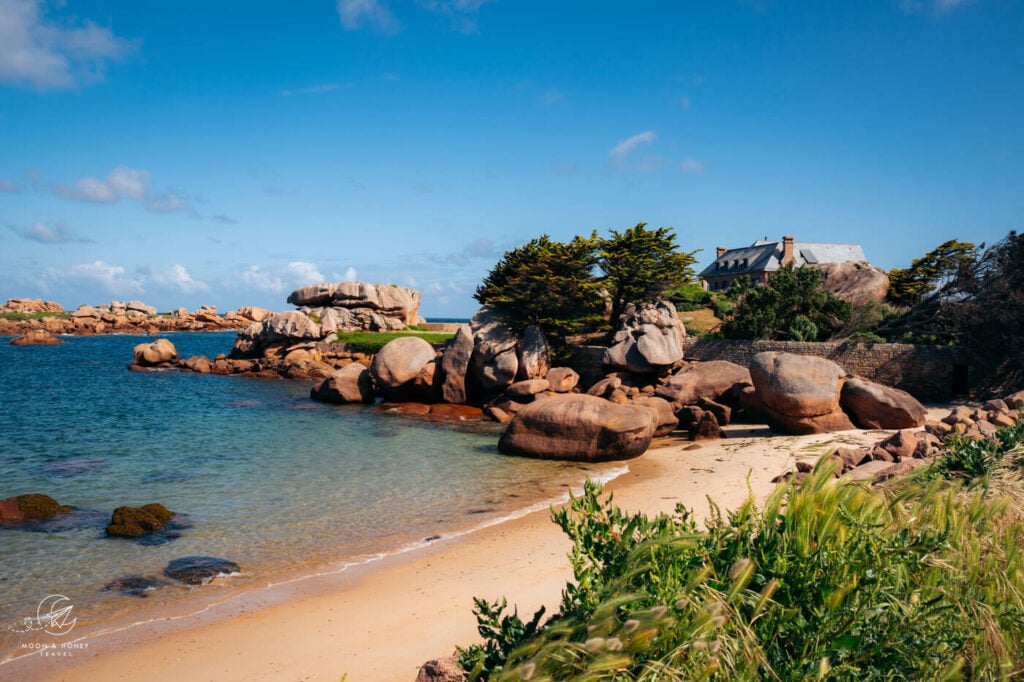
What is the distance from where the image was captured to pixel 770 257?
193 ft

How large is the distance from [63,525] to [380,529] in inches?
257

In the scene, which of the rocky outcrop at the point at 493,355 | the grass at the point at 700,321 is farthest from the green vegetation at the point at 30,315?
the grass at the point at 700,321

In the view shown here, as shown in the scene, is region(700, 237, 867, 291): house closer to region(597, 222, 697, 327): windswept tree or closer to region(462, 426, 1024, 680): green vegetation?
region(597, 222, 697, 327): windswept tree

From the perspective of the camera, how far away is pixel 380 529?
13.1 metres

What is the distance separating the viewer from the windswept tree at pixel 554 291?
33750 millimetres

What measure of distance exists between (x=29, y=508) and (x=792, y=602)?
51.3 ft

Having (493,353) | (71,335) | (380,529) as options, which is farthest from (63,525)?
(71,335)

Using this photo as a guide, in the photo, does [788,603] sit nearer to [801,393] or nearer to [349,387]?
[801,393]

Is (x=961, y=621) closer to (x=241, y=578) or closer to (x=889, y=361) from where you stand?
(x=241, y=578)

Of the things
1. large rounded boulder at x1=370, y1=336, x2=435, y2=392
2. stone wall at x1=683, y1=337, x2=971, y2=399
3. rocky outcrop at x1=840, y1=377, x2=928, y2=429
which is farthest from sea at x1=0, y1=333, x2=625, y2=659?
stone wall at x1=683, y1=337, x2=971, y2=399

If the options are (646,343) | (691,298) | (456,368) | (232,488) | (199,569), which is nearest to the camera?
(199,569)

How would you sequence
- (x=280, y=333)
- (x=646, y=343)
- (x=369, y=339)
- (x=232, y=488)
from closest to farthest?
(x=232, y=488) → (x=646, y=343) → (x=369, y=339) → (x=280, y=333)

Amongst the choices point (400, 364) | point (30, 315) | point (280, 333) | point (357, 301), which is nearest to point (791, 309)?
point (400, 364)

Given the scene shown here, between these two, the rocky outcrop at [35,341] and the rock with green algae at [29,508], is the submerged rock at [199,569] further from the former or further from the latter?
the rocky outcrop at [35,341]
